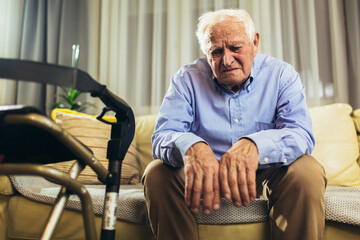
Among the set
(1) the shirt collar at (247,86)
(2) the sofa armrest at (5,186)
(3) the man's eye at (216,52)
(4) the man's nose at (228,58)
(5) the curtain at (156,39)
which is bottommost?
(2) the sofa armrest at (5,186)

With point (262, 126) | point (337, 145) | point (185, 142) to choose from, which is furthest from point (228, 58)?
point (337, 145)

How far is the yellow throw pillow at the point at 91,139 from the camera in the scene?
5.71 feet

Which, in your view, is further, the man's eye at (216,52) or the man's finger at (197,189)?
the man's eye at (216,52)

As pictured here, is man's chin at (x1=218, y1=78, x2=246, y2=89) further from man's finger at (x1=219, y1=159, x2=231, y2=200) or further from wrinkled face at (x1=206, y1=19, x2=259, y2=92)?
man's finger at (x1=219, y1=159, x2=231, y2=200)

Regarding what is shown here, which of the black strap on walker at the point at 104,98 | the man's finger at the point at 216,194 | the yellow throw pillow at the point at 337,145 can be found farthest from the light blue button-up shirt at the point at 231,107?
the yellow throw pillow at the point at 337,145

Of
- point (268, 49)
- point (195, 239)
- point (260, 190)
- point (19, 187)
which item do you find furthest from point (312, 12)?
point (19, 187)

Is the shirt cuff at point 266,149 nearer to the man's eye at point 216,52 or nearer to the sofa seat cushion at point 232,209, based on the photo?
the sofa seat cushion at point 232,209

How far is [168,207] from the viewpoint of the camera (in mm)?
1071

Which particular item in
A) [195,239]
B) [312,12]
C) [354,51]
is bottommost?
[195,239]

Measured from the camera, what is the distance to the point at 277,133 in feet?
3.54

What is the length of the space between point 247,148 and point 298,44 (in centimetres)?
168

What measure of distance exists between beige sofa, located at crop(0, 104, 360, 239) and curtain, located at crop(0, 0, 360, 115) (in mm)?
529

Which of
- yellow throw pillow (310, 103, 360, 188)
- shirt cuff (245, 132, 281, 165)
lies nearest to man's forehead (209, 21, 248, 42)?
shirt cuff (245, 132, 281, 165)

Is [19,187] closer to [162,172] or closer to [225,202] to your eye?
[162,172]
